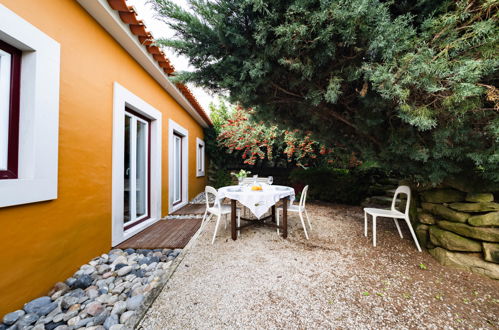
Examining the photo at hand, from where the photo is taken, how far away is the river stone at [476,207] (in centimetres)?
203

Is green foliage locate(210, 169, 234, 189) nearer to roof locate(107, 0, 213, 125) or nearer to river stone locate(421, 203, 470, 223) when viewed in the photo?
roof locate(107, 0, 213, 125)

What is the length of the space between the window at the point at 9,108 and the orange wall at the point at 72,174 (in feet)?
1.06

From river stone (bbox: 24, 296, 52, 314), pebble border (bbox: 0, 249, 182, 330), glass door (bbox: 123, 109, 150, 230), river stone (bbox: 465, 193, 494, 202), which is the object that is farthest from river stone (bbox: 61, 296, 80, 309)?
river stone (bbox: 465, 193, 494, 202)

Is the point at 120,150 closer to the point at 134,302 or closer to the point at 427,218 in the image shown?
the point at 134,302

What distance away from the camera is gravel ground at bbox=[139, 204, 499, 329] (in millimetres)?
1517

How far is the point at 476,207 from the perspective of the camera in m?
2.10

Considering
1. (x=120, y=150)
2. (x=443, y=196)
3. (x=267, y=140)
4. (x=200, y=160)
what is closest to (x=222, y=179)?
(x=200, y=160)

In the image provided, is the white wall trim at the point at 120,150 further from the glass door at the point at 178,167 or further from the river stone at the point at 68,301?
the glass door at the point at 178,167

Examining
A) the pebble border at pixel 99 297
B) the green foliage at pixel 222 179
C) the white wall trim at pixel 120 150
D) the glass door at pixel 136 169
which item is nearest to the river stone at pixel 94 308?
the pebble border at pixel 99 297

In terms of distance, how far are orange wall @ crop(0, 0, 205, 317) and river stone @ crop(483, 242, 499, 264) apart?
4569 millimetres

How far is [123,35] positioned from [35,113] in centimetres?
185

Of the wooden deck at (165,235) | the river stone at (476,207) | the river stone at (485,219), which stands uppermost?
the river stone at (476,207)

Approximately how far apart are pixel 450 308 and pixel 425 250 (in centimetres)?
116

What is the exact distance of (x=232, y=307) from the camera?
5.46ft
